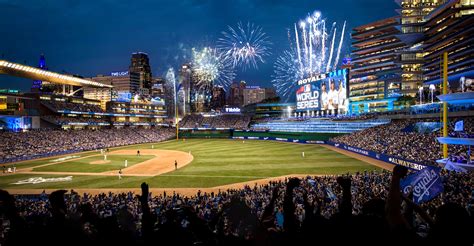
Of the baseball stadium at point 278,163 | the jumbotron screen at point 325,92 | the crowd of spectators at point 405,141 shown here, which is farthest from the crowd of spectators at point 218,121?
the crowd of spectators at point 405,141

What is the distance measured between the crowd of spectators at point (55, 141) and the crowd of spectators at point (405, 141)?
5480 cm

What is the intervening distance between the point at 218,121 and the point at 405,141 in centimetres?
7864

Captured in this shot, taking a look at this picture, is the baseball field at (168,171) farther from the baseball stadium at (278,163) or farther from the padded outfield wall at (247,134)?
the padded outfield wall at (247,134)

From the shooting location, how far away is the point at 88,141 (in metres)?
69.1

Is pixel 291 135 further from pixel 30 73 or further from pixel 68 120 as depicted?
pixel 30 73

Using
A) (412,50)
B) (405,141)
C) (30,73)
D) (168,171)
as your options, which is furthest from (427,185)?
(412,50)

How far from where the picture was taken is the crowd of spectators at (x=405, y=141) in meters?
35.1

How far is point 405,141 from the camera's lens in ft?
141

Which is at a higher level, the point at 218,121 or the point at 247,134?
the point at 218,121

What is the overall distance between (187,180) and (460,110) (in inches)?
1561

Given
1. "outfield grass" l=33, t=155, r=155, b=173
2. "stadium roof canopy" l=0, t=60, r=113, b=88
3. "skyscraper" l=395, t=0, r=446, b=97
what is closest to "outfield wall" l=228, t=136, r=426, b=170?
"outfield grass" l=33, t=155, r=155, b=173

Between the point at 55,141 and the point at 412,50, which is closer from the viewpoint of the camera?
the point at 55,141

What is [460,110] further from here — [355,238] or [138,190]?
[355,238]

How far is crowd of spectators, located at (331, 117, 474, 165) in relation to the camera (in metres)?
35.1
